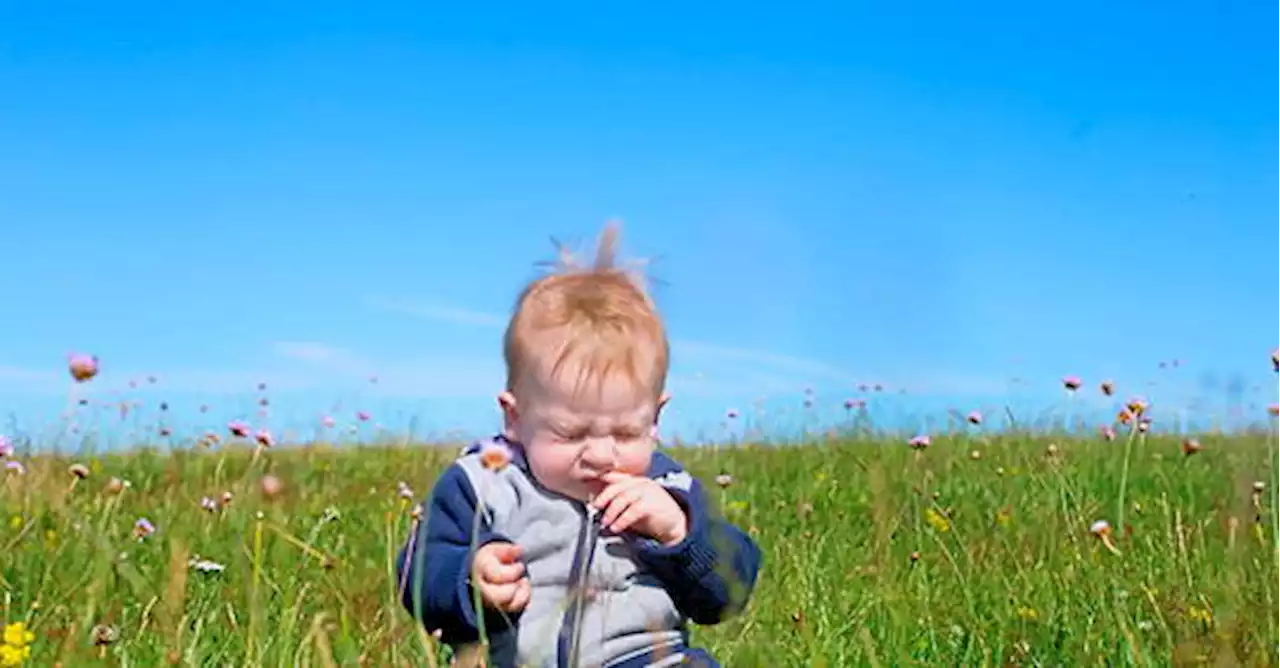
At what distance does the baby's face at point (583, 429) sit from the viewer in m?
2.91

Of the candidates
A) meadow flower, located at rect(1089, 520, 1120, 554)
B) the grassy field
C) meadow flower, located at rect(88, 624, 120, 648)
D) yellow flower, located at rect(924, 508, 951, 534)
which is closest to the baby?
the grassy field

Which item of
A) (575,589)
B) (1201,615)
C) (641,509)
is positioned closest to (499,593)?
(575,589)

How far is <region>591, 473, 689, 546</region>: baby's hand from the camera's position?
2889 millimetres

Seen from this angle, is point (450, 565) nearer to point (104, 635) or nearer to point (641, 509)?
point (641, 509)

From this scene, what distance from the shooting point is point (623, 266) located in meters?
3.31

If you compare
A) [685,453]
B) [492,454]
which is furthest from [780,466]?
[492,454]

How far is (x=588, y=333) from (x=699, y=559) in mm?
494

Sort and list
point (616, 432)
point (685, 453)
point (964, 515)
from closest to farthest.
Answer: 1. point (616, 432)
2. point (964, 515)
3. point (685, 453)

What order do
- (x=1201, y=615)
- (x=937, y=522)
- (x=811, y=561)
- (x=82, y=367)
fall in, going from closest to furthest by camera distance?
(x=82, y=367) → (x=1201, y=615) → (x=811, y=561) → (x=937, y=522)

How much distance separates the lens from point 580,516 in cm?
302

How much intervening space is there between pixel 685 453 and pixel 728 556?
619 centimetres

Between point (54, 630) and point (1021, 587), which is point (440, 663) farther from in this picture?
point (1021, 587)

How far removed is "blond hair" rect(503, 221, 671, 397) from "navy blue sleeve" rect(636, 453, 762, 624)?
23cm

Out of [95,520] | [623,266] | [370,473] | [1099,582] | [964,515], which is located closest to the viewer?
[623,266]
